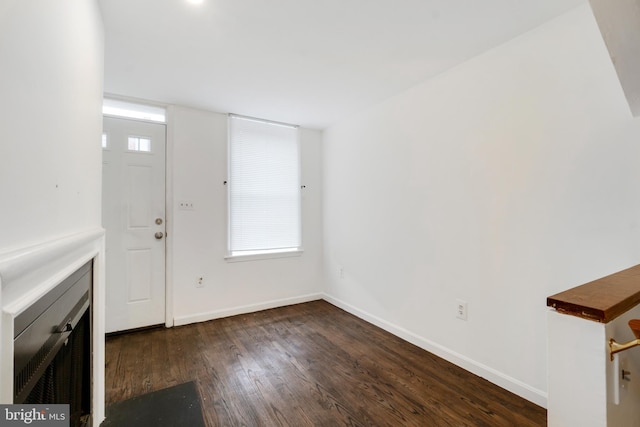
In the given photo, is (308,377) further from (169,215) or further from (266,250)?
(169,215)

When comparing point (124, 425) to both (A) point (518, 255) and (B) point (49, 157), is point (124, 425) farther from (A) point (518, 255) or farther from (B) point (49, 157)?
(A) point (518, 255)

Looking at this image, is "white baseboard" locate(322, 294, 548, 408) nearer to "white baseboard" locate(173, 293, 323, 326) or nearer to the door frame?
"white baseboard" locate(173, 293, 323, 326)

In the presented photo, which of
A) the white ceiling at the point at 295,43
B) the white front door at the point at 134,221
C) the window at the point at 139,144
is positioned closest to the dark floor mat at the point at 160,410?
the white front door at the point at 134,221

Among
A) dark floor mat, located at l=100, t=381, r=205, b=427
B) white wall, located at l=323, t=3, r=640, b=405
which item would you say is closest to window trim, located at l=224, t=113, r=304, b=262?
white wall, located at l=323, t=3, r=640, b=405

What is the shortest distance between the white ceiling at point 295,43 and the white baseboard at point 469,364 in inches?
87.1

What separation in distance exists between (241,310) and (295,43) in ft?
9.00

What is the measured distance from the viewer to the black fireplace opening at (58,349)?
0.65 metres

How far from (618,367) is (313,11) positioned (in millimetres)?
1973

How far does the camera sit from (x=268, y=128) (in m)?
3.52

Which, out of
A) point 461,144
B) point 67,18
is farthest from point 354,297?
point 67,18

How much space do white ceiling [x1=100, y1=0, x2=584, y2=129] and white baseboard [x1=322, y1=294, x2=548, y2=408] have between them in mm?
2212

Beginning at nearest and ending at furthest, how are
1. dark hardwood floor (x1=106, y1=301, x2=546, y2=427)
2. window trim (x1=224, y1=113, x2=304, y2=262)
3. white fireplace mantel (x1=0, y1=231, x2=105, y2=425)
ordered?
white fireplace mantel (x1=0, y1=231, x2=105, y2=425)
dark hardwood floor (x1=106, y1=301, x2=546, y2=427)
window trim (x1=224, y1=113, x2=304, y2=262)

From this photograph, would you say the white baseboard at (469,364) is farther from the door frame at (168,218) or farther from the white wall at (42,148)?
the white wall at (42,148)

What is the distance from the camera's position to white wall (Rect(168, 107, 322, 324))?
9.70 ft
